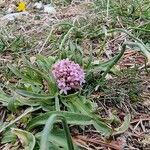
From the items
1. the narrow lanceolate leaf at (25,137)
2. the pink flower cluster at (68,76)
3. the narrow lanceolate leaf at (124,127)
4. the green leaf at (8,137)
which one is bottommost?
the narrow lanceolate leaf at (124,127)

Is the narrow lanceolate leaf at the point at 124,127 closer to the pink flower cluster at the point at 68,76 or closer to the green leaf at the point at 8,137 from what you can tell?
the pink flower cluster at the point at 68,76

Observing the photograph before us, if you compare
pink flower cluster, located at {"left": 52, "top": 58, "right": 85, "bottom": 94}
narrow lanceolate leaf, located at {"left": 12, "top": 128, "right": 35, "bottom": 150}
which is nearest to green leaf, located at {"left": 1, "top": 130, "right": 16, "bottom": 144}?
narrow lanceolate leaf, located at {"left": 12, "top": 128, "right": 35, "bottom": 150}

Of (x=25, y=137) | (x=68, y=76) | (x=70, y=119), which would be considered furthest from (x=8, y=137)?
(x=68, y=76)

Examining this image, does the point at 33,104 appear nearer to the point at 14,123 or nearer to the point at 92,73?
the point at 14,123

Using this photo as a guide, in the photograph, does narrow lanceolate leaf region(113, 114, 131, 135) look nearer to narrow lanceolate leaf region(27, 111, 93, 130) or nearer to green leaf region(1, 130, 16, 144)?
narrow lanceolate leaf region(27, 111, 93, 130)

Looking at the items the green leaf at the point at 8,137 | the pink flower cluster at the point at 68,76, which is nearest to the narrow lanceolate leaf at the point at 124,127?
the pink flower cluster at the point at 68,76

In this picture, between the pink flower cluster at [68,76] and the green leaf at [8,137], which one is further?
the pink flower cluster at [68,76]

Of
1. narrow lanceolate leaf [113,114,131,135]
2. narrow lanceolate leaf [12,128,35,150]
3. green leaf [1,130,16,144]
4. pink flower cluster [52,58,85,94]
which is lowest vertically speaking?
narrow lanceolate leaf [113,114,131,135]

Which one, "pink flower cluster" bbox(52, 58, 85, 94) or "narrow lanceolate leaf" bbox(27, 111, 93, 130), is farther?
"pink flower cluster" bbox(52, 58, 85, 94)

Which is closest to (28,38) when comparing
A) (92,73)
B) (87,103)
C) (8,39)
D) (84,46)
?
(8,39)
